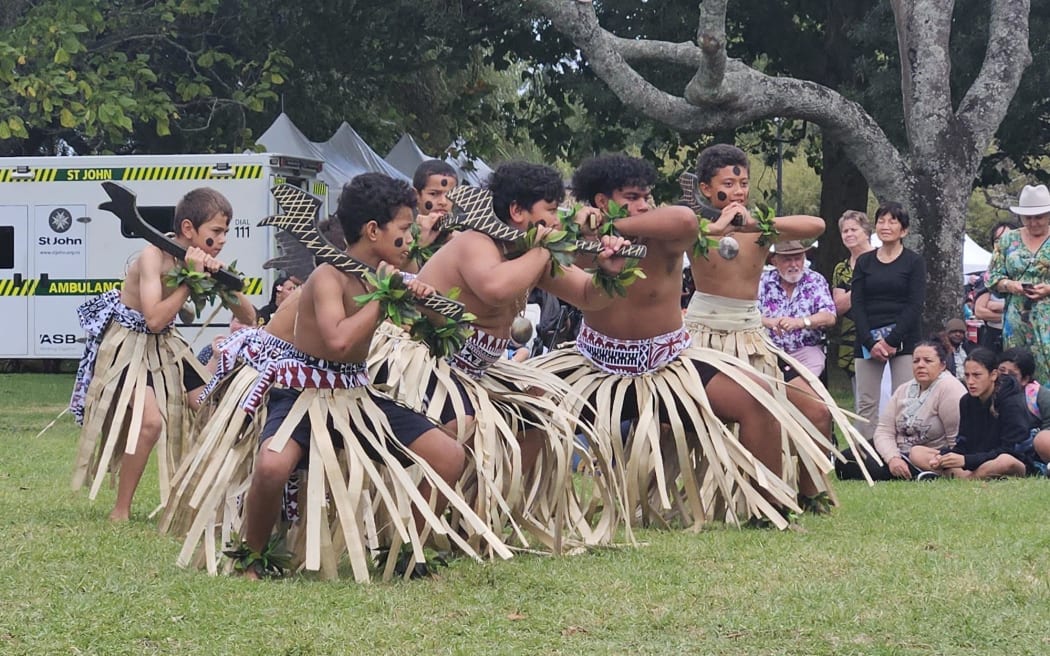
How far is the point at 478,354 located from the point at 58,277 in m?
12.1

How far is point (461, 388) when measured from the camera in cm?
594

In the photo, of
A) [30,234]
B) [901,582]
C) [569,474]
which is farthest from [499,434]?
[30,234]

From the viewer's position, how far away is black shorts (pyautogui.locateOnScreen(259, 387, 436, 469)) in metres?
5.25

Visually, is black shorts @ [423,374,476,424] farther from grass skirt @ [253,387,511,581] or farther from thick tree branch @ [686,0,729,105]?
thick tree branch @ [686,0,729,105]

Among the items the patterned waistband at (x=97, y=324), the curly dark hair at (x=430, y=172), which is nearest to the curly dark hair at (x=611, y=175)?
the curly dark hair at (x=430, y=172)

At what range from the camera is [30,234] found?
16.9 metres

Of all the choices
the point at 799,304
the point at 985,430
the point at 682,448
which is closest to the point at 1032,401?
the point at 985,430

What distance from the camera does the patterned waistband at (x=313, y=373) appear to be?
17.5 feet

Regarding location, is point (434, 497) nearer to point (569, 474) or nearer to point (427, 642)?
point (569, 474)

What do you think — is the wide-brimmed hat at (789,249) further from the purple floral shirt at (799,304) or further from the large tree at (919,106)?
the large tree at (919,106)

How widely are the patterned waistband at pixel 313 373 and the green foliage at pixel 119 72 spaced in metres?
10.1

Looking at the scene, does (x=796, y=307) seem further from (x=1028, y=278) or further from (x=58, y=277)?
(x=58, y=277)

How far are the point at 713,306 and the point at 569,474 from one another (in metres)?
1.66

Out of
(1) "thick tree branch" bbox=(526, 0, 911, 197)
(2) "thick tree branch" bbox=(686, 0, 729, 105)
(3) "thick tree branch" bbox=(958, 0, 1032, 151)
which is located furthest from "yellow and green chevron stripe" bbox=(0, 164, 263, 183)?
(3) "thick tree branch" bbox=(958, 0, 1032, 151)
